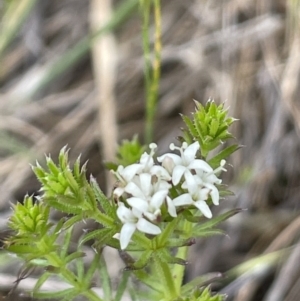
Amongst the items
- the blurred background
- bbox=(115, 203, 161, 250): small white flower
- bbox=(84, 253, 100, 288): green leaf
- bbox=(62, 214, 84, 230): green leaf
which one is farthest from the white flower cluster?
the blurred background

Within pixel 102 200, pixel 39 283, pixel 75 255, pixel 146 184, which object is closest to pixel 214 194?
pixel 146 184

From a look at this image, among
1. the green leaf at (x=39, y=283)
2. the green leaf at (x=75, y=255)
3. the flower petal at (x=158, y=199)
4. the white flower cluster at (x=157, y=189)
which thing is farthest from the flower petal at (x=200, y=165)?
the green leaf at (x=39, y=283)

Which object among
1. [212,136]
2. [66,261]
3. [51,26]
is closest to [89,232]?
[66,261]

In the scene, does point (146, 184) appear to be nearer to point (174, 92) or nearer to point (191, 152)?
point (191, 152)

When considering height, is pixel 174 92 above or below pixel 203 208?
above

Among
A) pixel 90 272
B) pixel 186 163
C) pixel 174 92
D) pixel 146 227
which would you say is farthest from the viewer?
pixel 174 92

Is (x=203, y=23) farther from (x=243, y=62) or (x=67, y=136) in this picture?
(x=67, y=136)

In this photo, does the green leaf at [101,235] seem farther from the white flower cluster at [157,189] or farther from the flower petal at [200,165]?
the flower petal at [200,165]
